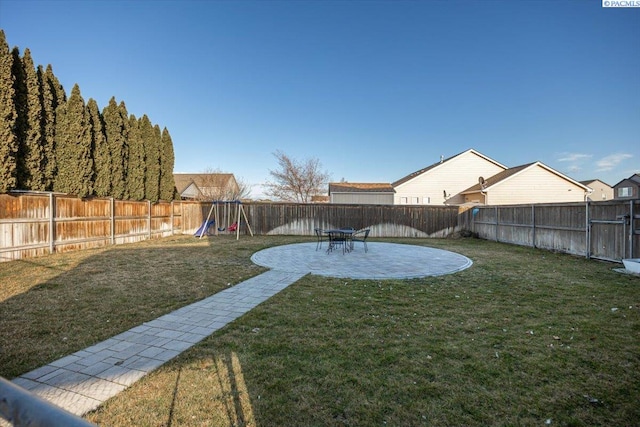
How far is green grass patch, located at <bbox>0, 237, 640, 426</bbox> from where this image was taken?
2.42 m

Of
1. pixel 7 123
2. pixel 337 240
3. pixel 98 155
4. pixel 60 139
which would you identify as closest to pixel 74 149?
pixel 60 139

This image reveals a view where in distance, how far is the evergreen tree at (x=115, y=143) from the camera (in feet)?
42.1

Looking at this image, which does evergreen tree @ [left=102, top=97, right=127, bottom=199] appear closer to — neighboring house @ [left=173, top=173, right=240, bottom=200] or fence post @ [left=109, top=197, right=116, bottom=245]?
fence post @ [left=109, top=197, right=116, bottom=245]

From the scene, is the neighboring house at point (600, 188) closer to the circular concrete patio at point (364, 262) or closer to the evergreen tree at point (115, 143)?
the circular concrete patio at point (364, 262)

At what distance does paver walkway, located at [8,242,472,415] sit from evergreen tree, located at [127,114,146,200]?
9.56 meters

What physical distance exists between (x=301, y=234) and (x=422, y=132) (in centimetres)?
1137

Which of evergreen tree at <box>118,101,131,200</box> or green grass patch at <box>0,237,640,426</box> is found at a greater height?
evergreen tree at <box>118,101,131,200</box>

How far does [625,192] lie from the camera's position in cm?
2920

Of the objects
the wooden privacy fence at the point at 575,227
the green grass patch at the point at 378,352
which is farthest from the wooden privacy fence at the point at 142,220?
the green grass patch at the point at 378,352

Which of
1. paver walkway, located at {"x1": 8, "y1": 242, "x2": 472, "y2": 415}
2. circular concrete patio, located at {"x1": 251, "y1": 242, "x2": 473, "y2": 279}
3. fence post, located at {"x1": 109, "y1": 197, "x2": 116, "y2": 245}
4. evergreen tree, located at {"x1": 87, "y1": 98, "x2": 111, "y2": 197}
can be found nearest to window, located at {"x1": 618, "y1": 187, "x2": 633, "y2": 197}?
circular concrete patio, located at {"x1": 251, "y1": 242, "x2": 473, "y2": 279}

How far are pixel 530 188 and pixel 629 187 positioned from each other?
49.3 ft

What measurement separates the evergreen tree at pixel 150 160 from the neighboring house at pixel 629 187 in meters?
36.2

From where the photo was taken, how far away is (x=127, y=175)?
13.8 metres

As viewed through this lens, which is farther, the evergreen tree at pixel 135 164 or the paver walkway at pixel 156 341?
the evergreen tree at pixel 135 164
